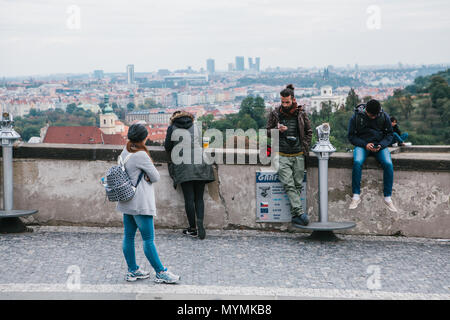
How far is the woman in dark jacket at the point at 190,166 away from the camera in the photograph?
6723 millimetres

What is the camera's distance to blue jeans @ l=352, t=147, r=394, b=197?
661 centimetres

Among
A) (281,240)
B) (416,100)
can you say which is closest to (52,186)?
(281,240)

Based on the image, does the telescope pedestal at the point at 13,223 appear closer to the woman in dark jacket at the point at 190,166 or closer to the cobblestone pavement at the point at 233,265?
the cobblestone pavement at the point at 233,265

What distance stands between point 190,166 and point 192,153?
0.52 ft

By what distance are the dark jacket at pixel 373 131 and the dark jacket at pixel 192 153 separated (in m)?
1.75

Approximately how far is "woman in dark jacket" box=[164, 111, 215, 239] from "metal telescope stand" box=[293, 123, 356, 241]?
1155 millimetres

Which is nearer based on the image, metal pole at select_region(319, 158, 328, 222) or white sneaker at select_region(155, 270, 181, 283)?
white sneaker at select_region(155, 270, 181, 283)

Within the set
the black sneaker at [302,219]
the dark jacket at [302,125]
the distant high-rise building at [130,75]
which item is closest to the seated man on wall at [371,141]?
the dark jacket at [302,125]

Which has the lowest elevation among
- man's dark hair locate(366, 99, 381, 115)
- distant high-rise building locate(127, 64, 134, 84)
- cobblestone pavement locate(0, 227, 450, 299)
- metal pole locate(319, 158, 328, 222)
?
cobblestone pavement locate(0, 227, 450, 299)

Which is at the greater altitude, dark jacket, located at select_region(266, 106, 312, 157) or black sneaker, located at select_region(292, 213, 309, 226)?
dark jacket, located at select_region(266, 106, 312, 157)

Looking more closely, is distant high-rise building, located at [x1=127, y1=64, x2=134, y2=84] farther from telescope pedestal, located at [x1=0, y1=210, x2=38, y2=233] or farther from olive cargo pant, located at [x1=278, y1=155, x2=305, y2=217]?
olive cargo pant, located at [x1=278, y1=155, x2=305, y2=217]

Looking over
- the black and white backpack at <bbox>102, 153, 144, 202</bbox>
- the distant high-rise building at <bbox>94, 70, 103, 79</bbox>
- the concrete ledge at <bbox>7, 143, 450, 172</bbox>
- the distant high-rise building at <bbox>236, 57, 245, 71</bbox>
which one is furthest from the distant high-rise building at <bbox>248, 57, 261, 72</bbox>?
the black and white backpack at <bbox>102, 153, 144, 202</bbox>

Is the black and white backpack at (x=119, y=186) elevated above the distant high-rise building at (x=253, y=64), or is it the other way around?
the distant high-rise building at (x=253, y=64)

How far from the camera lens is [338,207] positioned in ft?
22.9
